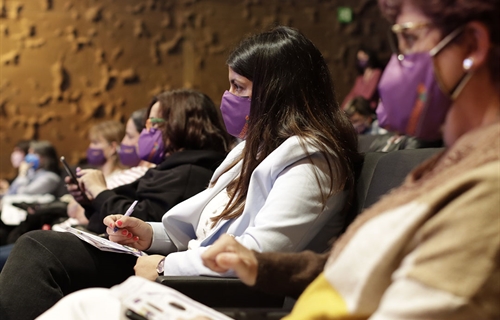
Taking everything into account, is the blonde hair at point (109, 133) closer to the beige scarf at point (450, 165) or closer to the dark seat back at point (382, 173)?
the dark seat back at point (382, 173)

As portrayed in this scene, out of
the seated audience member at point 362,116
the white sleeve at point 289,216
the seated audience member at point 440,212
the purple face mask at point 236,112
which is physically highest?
the seated audience member at point 440,212

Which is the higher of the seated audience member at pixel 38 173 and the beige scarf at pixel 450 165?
the beige scarf at pixel 450 165

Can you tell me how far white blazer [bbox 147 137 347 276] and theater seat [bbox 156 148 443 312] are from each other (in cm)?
8

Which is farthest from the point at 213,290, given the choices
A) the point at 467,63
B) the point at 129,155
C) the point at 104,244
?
the point at 129,155

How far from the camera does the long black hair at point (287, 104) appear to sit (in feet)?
6.15

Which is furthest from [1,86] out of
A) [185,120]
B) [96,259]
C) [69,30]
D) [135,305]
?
[135,305]

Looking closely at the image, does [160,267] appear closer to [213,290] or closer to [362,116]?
[213,290]

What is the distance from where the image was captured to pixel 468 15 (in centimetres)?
95

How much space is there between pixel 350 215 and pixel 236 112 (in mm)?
502

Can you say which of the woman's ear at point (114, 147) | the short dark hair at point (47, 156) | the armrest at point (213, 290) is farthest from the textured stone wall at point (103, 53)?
the armrest at point (213, 290)

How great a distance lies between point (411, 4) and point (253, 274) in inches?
21.7

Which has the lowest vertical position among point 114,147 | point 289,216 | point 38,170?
point 38,170

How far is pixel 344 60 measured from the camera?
7.35 m

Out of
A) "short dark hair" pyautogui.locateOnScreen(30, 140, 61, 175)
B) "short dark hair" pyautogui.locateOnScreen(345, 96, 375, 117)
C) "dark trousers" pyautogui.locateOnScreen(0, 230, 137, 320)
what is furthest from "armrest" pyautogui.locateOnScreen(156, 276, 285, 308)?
"short dark hair" pyautogui.locateOnScreen(30, 140, 61, 175)
